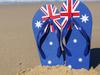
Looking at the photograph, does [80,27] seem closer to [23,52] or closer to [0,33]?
[23,52]

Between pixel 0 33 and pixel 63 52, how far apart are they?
17.6ft

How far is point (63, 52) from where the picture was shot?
868 cm

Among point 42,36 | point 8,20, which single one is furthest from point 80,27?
point 8,20

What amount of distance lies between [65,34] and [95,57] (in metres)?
1.60

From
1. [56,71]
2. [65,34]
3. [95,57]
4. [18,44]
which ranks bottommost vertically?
[56,71]

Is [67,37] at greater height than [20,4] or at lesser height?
lesser

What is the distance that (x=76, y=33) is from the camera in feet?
27.6

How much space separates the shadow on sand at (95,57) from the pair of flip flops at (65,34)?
62cm

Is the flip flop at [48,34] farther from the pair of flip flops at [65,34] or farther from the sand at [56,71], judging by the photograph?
the sand at [56,71]

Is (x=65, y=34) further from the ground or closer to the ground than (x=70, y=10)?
closer to the ground

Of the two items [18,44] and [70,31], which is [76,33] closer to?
[70,31]

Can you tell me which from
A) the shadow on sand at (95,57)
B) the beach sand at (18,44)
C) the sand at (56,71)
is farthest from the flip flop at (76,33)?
the beach sand at (18,44)

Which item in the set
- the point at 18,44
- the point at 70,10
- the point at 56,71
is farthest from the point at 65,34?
the point at 18,44

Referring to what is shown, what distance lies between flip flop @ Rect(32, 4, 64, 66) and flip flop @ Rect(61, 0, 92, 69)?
181mm
